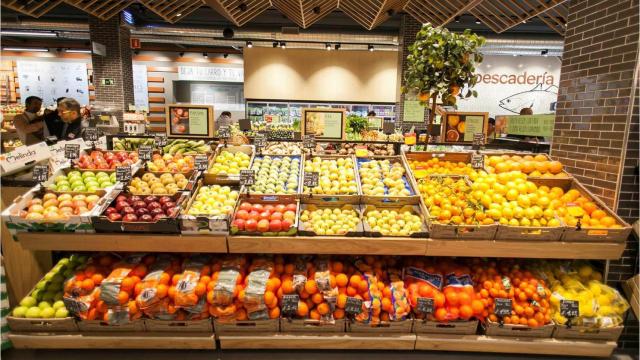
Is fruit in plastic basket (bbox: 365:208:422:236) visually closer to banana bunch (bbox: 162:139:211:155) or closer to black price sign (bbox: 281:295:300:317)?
black price sign (bbox: 281:295:300:317)

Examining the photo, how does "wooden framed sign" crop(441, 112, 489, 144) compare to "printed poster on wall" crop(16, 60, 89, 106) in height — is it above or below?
below

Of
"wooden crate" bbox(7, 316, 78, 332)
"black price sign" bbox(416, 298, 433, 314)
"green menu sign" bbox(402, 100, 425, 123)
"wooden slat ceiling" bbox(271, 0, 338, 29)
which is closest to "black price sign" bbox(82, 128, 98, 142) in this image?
"wooden crate" bbox(7, 316, 78, 332)

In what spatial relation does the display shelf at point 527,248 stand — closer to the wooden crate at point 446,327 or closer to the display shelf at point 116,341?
the wooden crate at point 446,327

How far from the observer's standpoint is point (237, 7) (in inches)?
306

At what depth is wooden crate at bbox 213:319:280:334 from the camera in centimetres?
243

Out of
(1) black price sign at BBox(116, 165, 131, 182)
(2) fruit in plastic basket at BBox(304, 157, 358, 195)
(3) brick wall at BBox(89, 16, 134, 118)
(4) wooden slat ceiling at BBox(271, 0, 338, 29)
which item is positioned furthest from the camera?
(3) brick wall at BBox(89, 16, 134, 118)

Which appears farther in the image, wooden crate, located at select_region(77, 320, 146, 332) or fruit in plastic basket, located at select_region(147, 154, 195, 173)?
fruit in plastic basket, located at select_region(147, 154, 195, 173)

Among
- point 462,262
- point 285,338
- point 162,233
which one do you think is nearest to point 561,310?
point 462,262

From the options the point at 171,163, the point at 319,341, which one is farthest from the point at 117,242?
the point at 319,341

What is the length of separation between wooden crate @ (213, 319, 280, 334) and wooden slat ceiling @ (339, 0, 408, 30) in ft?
21.2

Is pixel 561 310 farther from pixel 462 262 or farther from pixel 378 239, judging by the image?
pixel 378 239

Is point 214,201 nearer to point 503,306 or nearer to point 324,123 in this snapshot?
point 324,123

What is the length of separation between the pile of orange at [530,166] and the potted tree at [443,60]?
680mm

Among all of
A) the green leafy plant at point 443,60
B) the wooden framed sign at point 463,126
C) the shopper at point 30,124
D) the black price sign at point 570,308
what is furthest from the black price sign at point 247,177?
the shopper at point 30,124
